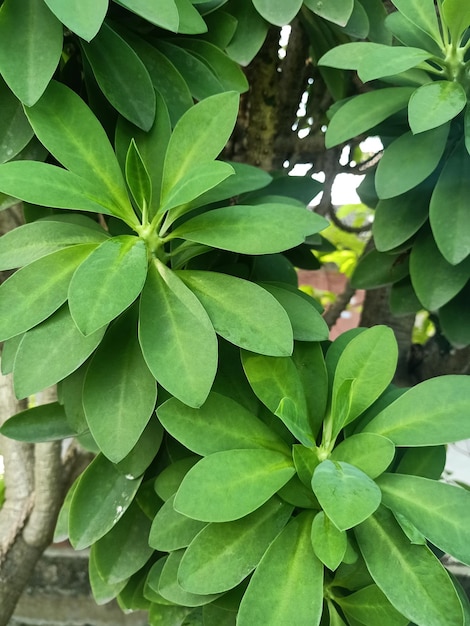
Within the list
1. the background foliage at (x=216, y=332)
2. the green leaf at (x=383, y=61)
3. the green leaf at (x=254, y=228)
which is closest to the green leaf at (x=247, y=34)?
the background foliage at (x=216, y=332)

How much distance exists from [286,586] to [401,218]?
0.41 metres

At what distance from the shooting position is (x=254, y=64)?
2.58ft

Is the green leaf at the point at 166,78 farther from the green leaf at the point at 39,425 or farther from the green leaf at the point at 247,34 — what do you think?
the green leaf at the point at 39,425

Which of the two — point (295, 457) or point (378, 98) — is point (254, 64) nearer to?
point (378, 98)

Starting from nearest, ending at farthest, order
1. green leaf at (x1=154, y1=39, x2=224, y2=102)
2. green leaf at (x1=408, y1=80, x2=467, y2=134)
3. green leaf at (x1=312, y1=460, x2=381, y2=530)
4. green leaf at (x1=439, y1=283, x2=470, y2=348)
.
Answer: green leaf at (x1=312, y1=460, x2=381, y2=530)
green leaf at (x1=408, y1=80, x2=467, y2=134)
green leaf at (x1=154, y1=39, x2=224, y2=102)
green leaf at (x1=439, y1=283, x2=470, y2=348)

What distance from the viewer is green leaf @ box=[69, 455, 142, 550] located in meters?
0.54

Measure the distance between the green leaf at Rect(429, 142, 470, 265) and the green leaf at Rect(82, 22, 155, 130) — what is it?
0.99ft

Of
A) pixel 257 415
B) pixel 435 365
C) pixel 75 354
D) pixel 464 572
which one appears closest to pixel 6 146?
pixel 75 354

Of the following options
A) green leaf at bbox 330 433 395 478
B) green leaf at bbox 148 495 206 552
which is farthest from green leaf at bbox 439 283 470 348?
green leaf at bbox 148 495 206 552

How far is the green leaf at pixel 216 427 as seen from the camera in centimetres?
44

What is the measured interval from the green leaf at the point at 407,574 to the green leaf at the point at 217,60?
1.49 feet

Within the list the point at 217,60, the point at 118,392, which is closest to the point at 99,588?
the point at 118,392

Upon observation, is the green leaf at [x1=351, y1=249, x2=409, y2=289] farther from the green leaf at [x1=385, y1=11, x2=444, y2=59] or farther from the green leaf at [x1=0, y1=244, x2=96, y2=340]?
the green leaf at [x1=0, y1=244, x2=96, y2=340]

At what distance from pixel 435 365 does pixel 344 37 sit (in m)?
0.57
